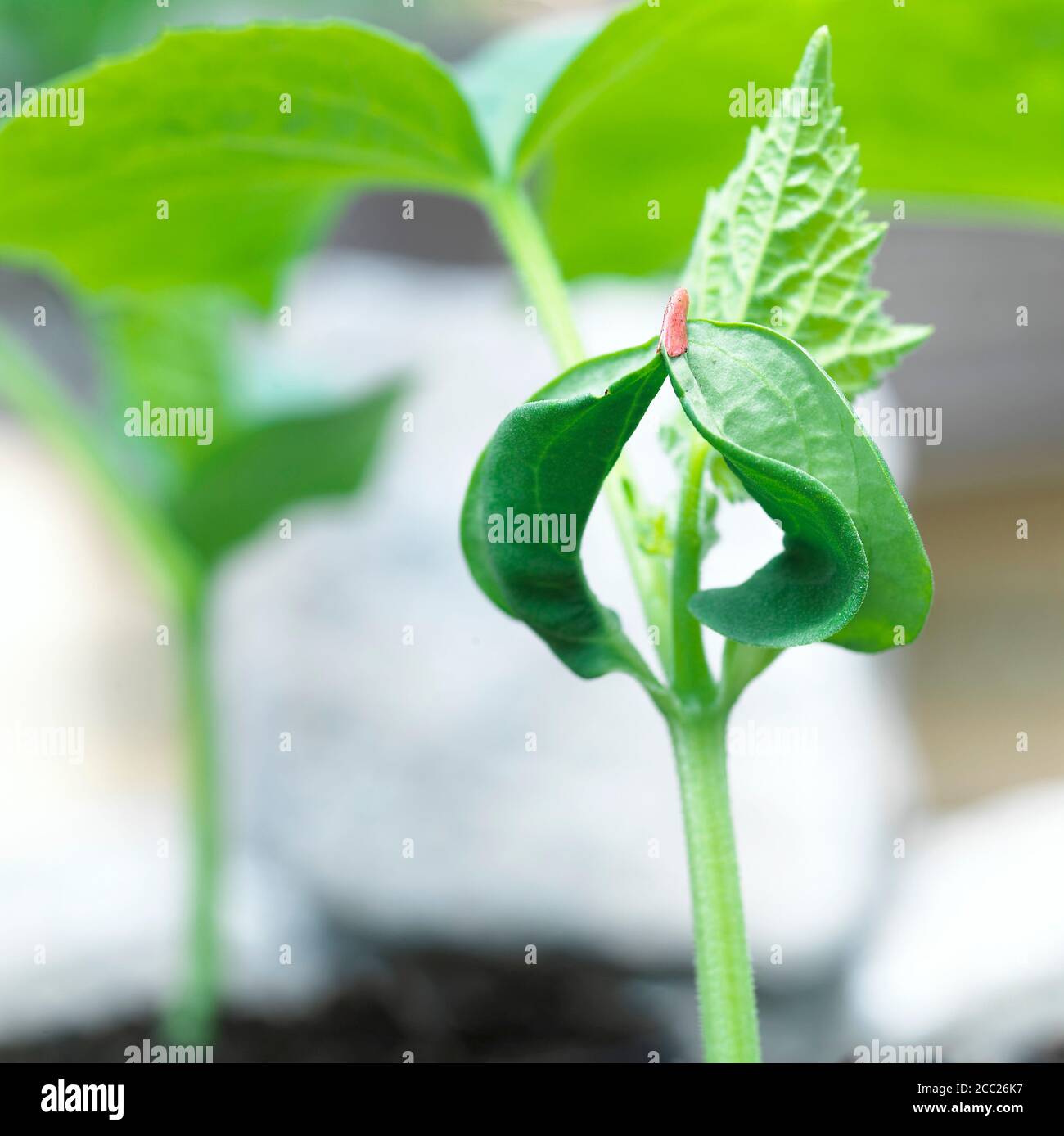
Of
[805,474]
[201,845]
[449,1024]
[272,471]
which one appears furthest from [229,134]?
[449,1024]

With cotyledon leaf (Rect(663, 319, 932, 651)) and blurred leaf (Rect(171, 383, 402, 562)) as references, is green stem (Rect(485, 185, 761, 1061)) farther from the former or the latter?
blurred leaf (Rect(171, 383, 402, 562))

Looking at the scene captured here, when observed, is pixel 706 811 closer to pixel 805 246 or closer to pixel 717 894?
pixel 717 894

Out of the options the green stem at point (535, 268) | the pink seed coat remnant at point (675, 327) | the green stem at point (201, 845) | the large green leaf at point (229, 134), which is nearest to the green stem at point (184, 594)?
the green stem at point (201, 845)

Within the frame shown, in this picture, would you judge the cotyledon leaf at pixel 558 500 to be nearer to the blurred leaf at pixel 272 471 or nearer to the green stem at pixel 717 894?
the green stem at pixel 717 894

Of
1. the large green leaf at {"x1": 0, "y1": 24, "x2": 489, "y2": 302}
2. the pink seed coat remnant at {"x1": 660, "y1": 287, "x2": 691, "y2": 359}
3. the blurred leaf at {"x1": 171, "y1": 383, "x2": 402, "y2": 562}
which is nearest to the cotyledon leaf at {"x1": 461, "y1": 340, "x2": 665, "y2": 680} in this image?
the pink seed coat remnant at {"x1": 660, "y1": 287, "x2": 691, "y2": 359}

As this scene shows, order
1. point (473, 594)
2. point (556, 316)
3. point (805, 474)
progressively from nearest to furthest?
point (805, 474), point (556, 316), point (473, 594)
